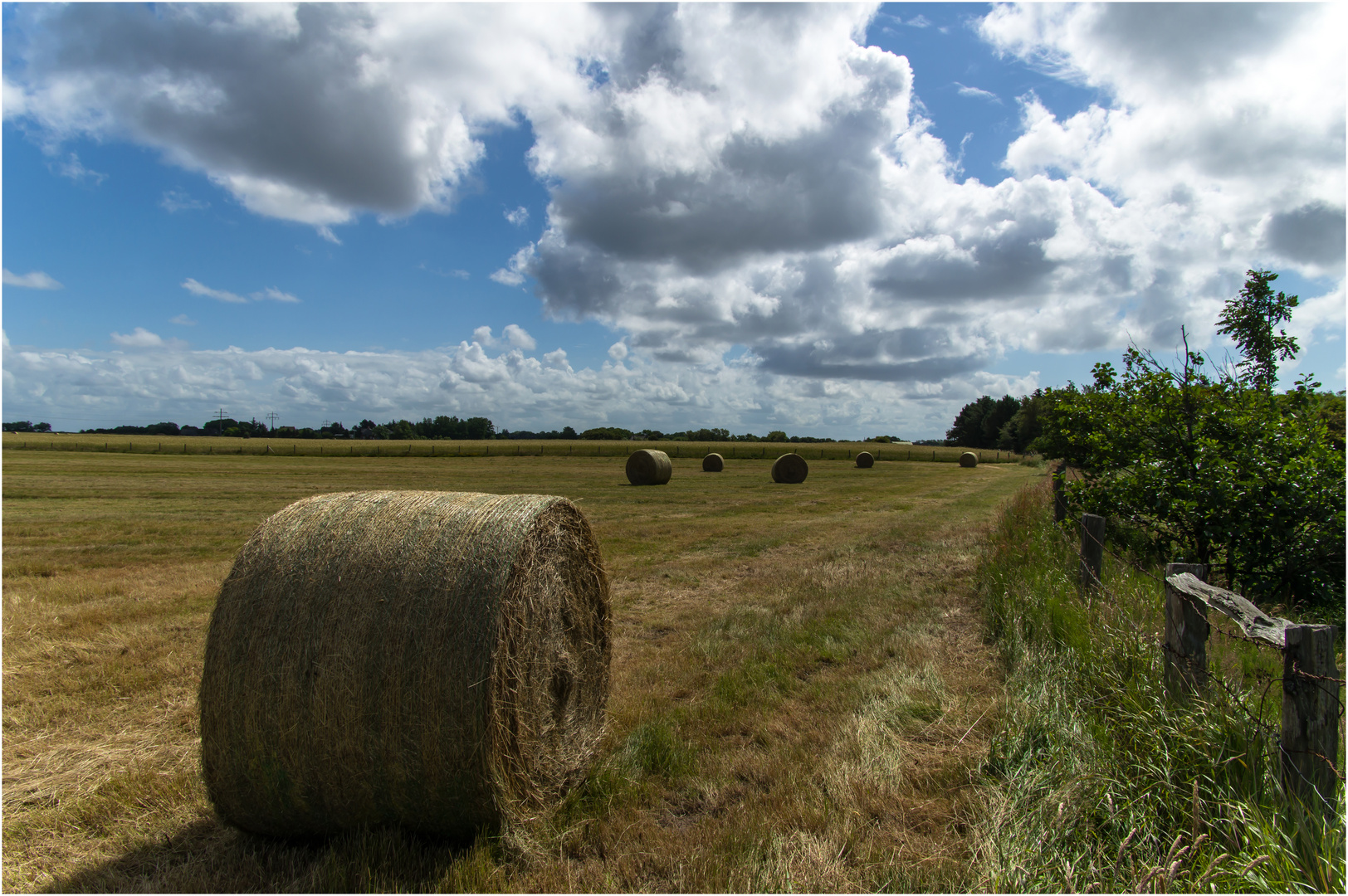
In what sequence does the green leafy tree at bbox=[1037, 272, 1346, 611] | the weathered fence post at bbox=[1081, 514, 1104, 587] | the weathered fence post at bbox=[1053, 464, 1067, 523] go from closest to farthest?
the weathered fence post at bbox=[1081, 514, 1104, 587], the green leafy tree at bbox=[1037, 272, 1346, 611], the weathered fence post at bbox=[1053, 464, 1067, 523]

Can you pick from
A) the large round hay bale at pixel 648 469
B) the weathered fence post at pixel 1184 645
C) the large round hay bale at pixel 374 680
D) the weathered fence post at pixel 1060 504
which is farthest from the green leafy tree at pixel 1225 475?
the large round hay bale at pixel 648 469

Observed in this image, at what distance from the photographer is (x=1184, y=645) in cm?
378

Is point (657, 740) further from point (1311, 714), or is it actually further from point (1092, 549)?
point (1092, 549)

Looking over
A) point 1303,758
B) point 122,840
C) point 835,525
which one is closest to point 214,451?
point 835,525

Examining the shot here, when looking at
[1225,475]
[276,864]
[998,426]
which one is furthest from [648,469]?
[998,426]

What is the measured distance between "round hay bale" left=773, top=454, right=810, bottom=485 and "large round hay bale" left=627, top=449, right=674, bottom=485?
6214mm

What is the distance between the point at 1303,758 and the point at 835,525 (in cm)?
1431

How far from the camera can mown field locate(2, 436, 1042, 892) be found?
3.47 meters

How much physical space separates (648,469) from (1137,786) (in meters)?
29.2

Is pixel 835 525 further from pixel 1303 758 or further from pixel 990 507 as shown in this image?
pixel 1303 758

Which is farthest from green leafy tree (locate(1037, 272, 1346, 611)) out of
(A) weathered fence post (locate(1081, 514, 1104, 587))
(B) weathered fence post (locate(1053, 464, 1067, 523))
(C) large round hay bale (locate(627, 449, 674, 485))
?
(C) large round hay bale (locate(627, 449, 674, 485))

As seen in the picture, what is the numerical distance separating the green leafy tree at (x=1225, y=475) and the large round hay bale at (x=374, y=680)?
28.2 feet

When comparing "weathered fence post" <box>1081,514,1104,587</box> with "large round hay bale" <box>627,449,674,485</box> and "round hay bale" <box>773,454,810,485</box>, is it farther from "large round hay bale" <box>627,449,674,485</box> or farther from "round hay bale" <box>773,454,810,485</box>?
"round hay bale" <box>773,454,810,485</box>

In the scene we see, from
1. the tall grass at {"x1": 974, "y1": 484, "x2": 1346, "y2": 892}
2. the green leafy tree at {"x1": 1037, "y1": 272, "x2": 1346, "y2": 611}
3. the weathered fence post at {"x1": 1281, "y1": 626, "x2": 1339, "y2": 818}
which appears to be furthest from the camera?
the green leafy tree at {"x1": 1037, "y1": 272, "x2": 1346, "y2": 611}
